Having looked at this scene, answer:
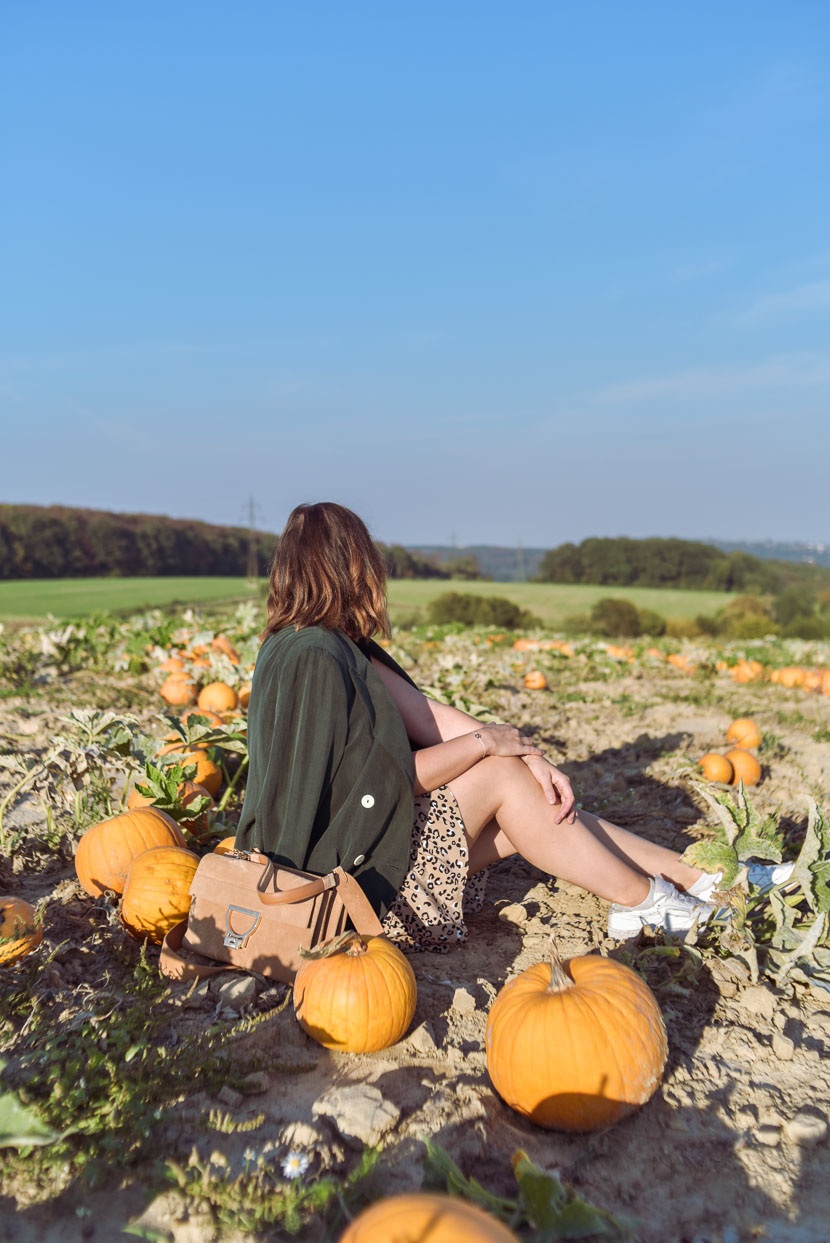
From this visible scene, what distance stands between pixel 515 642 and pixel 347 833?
941 centimetres

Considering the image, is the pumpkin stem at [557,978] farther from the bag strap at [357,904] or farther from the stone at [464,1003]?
the bag strap at [357,904]

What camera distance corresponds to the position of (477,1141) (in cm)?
207

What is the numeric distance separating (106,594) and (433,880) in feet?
94.1

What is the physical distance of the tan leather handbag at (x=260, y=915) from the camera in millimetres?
2656

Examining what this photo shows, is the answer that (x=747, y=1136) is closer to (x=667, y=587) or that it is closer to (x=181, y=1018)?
(x=181, y=1018)

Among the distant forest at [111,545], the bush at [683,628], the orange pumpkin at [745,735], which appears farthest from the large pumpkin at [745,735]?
the distant forest at [111,545]

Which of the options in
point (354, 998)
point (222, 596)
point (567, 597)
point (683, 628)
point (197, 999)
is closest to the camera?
point (354, 998)

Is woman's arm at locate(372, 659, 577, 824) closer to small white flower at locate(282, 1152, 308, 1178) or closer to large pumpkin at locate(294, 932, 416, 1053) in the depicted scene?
large pumpkin at locate(294, 932, 416, 1053)

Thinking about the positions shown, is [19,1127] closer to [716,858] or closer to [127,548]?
[716,858]

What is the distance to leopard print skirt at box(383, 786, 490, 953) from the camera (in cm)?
300

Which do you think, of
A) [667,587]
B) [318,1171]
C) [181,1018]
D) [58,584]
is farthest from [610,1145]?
[667,587]

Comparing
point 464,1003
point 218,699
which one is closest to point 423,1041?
point 464,1003

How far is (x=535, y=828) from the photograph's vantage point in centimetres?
305

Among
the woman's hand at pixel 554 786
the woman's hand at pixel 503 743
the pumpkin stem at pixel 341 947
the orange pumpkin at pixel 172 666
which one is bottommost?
the pumpkin stem at pixel 341 947
